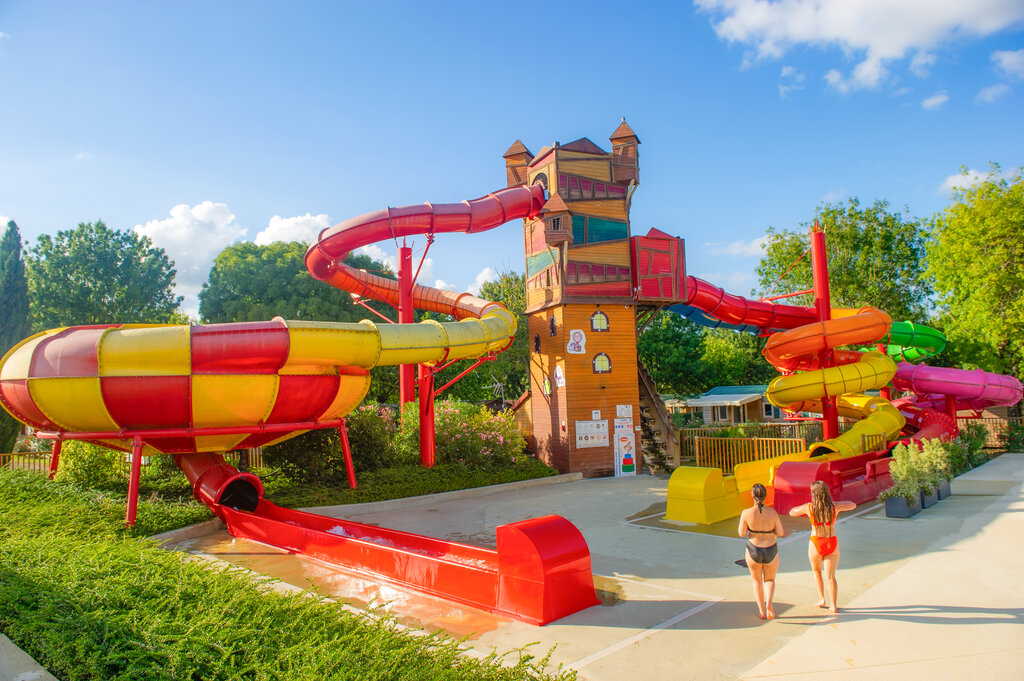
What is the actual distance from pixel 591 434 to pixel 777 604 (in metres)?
13.1

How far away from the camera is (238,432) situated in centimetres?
1123

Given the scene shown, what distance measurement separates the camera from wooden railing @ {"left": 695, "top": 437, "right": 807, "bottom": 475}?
60.4ft

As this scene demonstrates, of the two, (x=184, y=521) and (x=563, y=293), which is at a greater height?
(x=563, y=293)

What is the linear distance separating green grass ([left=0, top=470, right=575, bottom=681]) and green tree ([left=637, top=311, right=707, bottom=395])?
3179 cm

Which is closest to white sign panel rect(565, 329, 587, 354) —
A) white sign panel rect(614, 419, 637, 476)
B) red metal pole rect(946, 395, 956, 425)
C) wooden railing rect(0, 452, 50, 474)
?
white sign panel rect(614, 419, 637, 476)

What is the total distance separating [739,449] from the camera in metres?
19.1

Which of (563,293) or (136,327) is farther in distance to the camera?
(563,293)

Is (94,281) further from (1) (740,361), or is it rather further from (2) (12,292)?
(1) (740,361)

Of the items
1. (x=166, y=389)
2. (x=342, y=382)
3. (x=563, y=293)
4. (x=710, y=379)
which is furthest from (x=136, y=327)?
(x=710, y=379)

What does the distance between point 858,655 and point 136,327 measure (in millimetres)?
11147

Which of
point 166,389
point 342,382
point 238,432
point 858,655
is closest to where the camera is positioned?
point 858,655

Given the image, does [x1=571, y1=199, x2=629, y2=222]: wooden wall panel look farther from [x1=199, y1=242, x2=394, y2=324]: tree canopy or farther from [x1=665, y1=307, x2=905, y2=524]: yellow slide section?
[x1=199, y1=242, x2=394, y2=324]: tree canopy

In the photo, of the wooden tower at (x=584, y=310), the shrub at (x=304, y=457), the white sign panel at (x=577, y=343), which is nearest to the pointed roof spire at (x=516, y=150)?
the wooden tower at (x=584, y=310)

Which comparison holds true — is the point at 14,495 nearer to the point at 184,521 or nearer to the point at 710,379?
the point at 184,521
